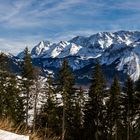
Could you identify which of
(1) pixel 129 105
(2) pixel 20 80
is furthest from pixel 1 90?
(1) pixel 129 105

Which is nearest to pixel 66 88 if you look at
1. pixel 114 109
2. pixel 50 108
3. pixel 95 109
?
pixel 50 108

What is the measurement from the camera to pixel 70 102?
195 ft

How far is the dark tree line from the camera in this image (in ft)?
182

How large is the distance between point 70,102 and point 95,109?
14.0 ft

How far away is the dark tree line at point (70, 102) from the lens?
55.4 m

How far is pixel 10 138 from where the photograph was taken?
6754 millimetres

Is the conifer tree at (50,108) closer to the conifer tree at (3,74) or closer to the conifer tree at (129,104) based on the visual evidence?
the conifer tree at (3,74)

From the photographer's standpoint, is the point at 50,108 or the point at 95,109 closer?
the point at 50,108

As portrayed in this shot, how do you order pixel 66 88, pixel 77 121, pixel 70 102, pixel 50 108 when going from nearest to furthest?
pixel 66 88 < pixel 50 108 < pixel 70 102 < pixel 77 121

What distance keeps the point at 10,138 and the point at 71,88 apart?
167 ft

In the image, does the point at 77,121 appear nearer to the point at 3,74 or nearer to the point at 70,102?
the point at 70,102

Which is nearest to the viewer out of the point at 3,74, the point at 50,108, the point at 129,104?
the point at 3,74

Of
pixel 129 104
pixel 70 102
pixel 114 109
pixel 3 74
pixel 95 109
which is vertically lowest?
pixel 95 109

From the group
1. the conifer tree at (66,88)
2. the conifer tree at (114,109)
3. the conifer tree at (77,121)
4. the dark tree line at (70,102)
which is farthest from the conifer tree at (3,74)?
the conifer tree at (114,109)
